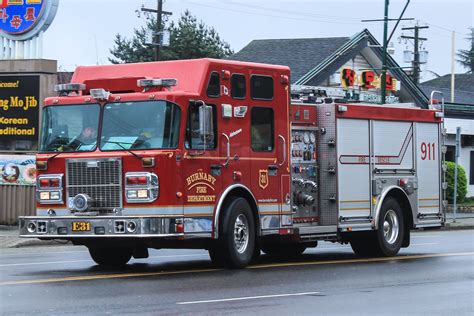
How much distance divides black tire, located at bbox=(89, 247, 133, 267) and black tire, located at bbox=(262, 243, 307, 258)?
3.35 meters

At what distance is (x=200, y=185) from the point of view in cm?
1603

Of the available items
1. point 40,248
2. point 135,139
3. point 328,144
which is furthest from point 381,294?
point 40,248

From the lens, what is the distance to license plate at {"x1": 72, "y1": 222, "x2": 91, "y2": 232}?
15672 millimetres

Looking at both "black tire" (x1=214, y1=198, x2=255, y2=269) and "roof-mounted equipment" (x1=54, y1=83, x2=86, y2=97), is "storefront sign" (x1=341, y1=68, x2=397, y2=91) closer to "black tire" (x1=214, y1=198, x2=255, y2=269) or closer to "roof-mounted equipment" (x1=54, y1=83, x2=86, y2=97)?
"black tire" (x1=214, y1=198, x2=255, y2=269)

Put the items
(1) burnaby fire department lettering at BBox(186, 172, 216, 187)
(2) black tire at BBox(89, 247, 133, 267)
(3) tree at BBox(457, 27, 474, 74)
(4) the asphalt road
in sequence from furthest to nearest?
(3) tree at BBox(457, 27, 474, 74) → (2) black tire at BBox(89, 247, 133, 267) → (1) burnaby fire department lettering at BBox(186, 172, 216, 187) → (4) the asphalt road

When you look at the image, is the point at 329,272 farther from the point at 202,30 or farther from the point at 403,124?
the point at 202,30

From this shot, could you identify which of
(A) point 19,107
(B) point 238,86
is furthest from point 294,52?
(B) point 238,86

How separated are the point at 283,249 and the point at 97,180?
5081mm

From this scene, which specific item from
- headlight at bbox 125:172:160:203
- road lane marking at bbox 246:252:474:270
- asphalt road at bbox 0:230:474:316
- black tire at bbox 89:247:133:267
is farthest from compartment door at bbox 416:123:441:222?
headlight at bbox 125:172:160:203

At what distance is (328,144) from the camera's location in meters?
18.8

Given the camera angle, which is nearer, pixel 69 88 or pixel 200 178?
pixel 200 178

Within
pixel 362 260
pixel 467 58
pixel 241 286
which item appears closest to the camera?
pixel 241 286

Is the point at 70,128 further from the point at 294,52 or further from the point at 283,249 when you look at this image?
the point at 294,52

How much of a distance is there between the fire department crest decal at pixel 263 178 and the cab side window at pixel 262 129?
14.0 inches
